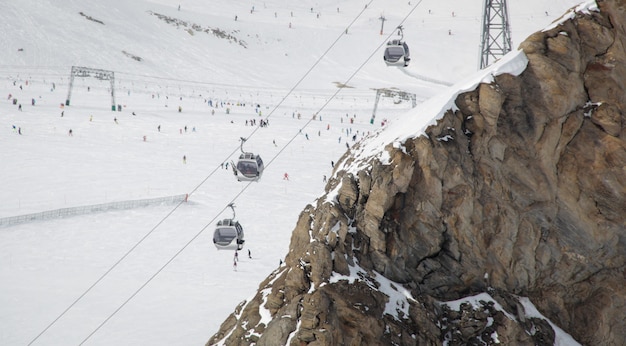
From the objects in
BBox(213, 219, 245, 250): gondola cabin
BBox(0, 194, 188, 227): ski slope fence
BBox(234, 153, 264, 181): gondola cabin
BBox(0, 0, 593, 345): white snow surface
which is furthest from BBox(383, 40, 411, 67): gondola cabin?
BBox(0, 194, 188, 227): ski slope fence

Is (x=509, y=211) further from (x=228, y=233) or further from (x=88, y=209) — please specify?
(x=88, y=209)

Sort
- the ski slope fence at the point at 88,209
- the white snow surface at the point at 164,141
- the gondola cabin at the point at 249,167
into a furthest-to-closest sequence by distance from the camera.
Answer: the ski slope fence at the point at 88,209
the white snow surface at the point at 164,141
the gondola cabin at the point at 249,167

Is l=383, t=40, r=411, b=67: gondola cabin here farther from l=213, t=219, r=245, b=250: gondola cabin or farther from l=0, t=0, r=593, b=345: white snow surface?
l=213, t=219, r=245, b=250: gondola cabin

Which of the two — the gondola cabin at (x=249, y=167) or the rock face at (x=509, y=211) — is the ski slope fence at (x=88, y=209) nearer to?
the gondola cabin at (x=249, y=167)

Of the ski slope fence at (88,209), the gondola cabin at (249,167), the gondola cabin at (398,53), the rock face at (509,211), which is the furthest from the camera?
the ski slope fence at (88,209)

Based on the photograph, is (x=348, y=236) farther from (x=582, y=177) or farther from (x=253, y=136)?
(x=253, y=136)

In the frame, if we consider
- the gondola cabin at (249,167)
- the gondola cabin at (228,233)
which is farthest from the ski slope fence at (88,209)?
the gondola cabin at (228,233)

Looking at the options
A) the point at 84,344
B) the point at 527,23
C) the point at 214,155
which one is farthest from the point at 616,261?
the point at 527,23
